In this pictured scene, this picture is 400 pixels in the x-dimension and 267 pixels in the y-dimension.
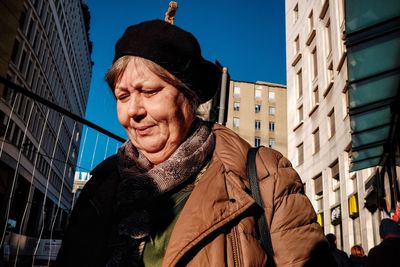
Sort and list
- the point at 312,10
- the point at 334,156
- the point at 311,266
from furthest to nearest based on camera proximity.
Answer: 1. the point at 312,10
2. the point at 334,156
3. the point at 311,266

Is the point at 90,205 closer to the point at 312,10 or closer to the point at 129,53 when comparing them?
the point at 129,53

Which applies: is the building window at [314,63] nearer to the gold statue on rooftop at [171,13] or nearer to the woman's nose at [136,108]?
the gold statue on rooftop at [171,13]

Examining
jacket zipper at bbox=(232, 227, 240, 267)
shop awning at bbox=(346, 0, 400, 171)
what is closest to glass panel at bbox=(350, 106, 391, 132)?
shop awning at bbox=(346, 0, 400, 171)

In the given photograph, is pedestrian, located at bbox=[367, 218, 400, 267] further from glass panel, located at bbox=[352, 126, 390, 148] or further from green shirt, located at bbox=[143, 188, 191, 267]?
glass panel, located at bbox=[352, 126, 390, 148]

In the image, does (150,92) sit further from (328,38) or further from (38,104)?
(38,104)

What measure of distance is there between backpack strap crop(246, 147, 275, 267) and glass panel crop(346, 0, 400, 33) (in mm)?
5906

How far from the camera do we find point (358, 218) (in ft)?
45.2

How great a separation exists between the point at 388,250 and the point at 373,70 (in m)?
4.44

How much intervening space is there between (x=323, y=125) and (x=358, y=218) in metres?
5.37

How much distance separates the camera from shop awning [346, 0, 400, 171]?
6.32 meters

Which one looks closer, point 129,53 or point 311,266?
point 311,266

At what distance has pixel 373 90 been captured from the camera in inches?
308

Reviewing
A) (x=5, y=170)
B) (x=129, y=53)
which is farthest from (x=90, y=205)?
(x=5, y=170)

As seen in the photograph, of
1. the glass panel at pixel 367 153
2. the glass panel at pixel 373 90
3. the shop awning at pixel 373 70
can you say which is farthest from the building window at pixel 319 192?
the glass panel at pixel 373 90
